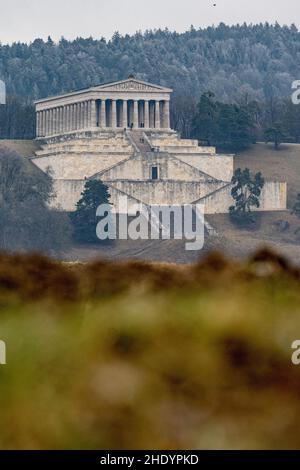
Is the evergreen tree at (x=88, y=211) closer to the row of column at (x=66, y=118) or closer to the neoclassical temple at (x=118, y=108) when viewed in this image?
the neoclassical temple at (x=118, y=108)

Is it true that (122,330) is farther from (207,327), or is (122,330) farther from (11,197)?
(11,197)

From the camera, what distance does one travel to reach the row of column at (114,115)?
162625 millimetres

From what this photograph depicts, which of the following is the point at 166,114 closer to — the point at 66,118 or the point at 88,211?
the point at 66,118

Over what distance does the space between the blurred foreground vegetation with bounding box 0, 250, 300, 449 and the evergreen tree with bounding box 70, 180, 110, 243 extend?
381ft

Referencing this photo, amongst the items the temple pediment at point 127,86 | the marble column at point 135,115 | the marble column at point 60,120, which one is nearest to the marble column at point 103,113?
the temple pediment at point 127,86

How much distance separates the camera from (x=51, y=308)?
15.5m

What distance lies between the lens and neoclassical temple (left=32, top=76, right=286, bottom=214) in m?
143

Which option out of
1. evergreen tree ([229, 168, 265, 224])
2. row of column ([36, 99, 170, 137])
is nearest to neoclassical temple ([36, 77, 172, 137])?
row of column ([36, 99, 170, 137])

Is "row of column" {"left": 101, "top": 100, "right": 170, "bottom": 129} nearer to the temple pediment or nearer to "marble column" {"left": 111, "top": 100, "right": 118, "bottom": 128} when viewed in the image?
"marble column" {"left": 111, "top": 100, "right": 118, "bottom": 128}

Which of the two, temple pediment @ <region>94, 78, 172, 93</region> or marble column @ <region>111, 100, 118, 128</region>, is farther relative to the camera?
temple pediment @ <region>94, 78, 172, 93</region>

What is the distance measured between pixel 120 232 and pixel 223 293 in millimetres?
Result: 116750

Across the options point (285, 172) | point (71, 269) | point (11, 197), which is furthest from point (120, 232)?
point (71, 269)

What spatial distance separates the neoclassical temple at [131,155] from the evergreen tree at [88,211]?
7.95 feet

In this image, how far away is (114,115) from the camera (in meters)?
163
